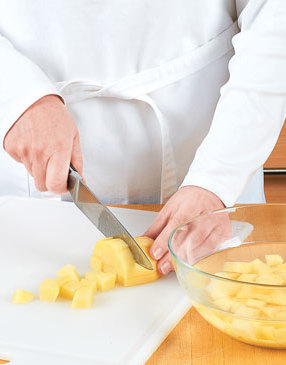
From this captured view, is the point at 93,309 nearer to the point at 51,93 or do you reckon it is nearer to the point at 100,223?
the point at 100,223

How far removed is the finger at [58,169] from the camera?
103 cm

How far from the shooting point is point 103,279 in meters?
0.93

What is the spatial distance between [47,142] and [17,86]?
0.39 ft

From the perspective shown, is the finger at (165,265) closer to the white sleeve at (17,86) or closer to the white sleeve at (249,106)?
the white sleeve at (249,106)

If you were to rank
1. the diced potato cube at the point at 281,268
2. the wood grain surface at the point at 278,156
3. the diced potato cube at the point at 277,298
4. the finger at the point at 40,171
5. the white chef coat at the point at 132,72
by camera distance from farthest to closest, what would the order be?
the wood grain surface at the point at 278,156 → the white chef coat at the point at 132,72 → the finger at the point at 40,171 → the diced potato cube at the point at 281,268 → the diced potato cube at the point at 277,298

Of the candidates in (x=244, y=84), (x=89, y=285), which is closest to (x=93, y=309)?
(x=89, y=285)

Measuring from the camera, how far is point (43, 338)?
837mm

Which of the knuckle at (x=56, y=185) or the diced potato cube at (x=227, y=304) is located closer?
the diced potato cube at (x=227, y=304)

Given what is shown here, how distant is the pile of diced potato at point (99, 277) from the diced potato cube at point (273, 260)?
151 mm

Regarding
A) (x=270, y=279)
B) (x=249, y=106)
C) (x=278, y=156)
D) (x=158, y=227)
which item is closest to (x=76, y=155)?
(x=158, y=227)

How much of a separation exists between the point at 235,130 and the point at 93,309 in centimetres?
35

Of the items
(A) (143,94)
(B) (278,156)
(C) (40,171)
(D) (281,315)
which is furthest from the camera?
(B) (278,156)

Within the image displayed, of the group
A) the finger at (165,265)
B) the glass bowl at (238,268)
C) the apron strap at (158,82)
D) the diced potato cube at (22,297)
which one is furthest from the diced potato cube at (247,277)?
the apron strap at (158,82)

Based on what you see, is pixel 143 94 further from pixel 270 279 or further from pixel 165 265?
pixel 270 279
